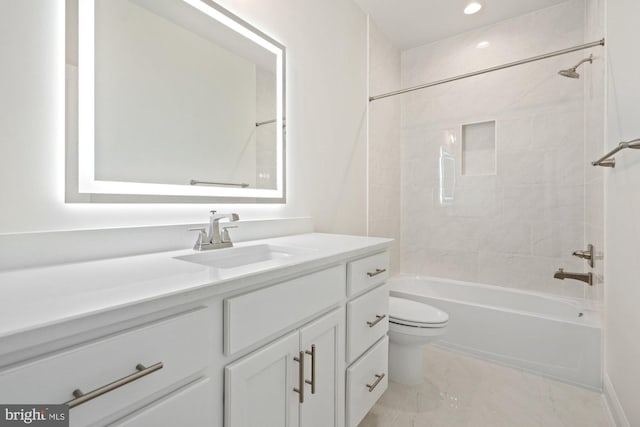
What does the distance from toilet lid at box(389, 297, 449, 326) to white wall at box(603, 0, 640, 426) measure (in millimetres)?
750

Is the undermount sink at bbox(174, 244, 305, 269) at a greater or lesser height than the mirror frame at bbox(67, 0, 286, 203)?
lesser

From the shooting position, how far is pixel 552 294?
7.59 feet

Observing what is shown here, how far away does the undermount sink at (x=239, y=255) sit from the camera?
1115 mm

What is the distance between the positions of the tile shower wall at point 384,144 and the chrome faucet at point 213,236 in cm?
151

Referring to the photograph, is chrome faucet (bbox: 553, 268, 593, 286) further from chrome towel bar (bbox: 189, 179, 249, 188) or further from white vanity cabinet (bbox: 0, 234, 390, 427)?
chrome towel bar (bbox: 189, 179, 249, 188)

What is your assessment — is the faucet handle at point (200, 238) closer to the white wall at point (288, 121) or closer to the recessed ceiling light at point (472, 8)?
the white wall at point (288, 121)

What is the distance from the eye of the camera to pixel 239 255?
1241mm

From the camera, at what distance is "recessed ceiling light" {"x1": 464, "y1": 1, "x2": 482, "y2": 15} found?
2.29 metres

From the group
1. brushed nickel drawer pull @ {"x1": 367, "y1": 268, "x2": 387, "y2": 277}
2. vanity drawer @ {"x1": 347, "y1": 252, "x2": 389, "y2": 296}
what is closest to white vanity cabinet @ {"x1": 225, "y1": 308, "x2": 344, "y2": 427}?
vanity drawer @ {"x1": 347, "y1": 252, "x2": 389, "y2": 296}

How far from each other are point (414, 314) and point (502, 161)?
160cm

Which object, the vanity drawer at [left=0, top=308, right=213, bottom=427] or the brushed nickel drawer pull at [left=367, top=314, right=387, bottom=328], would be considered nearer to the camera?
the vanity drawer at [left=0, top=308, right=213, bottom=427]

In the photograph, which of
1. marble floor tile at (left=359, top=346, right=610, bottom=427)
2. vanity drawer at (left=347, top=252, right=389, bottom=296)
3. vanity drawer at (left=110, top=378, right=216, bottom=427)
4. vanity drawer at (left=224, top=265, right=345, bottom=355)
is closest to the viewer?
vanity drawer at (left=110, top=378, right=216, bottom=427)

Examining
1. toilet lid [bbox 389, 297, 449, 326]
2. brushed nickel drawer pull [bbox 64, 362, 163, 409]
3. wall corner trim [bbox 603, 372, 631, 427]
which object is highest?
brushed nickel drawer pull [bbox 64, 362, 163, 409]

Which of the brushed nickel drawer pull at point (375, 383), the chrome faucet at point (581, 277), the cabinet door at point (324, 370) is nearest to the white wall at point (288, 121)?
the cabinet door at point (324, 370)
